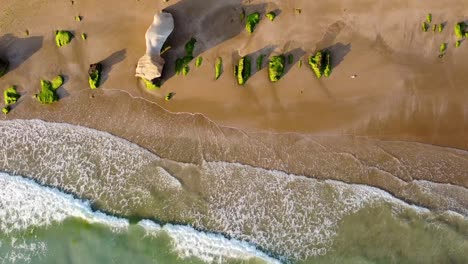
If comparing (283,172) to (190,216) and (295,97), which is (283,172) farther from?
(190,216)

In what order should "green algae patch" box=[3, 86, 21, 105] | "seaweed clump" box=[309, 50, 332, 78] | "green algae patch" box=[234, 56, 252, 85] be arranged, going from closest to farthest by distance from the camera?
"seaweed clump" box=[309, 50, 332, 78] < "green algae patch" box=[234, 56, 252, 85] < "green algae patch" box=[3, 86, 21, 105]

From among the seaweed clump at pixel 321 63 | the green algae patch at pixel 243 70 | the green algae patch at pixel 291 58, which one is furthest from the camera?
the green algae patch at pixel 291 58

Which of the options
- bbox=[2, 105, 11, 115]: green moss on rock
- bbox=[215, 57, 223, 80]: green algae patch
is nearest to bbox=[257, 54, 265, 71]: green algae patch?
bbox=[215, 57, 223, 80]: green algae patch

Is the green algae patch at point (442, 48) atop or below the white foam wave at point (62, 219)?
atop

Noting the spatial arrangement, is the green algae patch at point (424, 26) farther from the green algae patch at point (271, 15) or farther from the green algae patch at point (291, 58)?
the green algae patch at point (271, 15)

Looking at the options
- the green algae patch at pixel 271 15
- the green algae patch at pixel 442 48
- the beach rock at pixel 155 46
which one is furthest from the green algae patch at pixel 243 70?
the green algae patch at pixel 442 48

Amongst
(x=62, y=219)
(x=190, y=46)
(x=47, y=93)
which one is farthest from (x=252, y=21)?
(x=62, y=219)

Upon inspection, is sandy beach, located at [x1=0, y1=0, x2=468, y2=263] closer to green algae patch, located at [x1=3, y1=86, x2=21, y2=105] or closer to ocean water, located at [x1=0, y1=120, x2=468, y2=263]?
green algae patch, located at [x1=3, y1=86, x2=21, y2=105]

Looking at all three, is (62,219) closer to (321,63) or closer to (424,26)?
(321,63)
